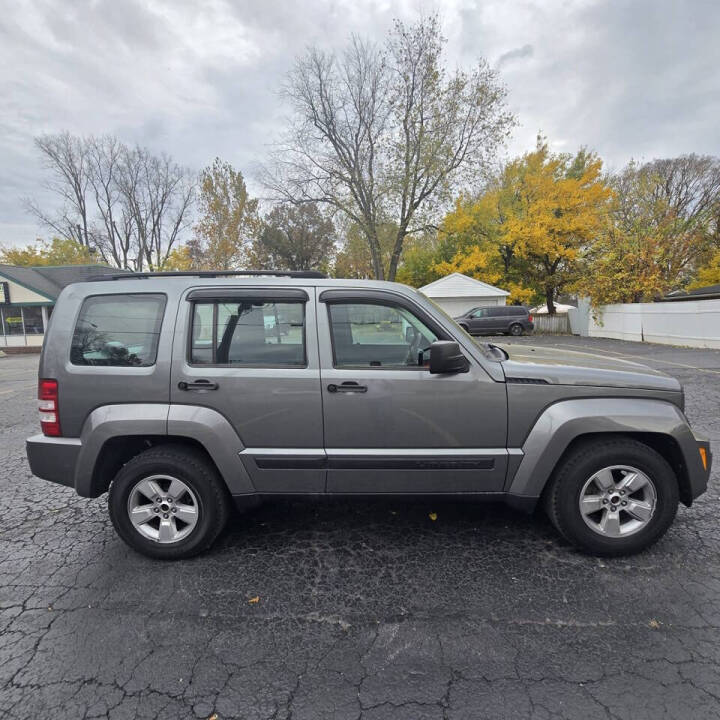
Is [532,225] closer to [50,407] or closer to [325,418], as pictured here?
[325,418]

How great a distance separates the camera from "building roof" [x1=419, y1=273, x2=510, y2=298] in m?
24.5

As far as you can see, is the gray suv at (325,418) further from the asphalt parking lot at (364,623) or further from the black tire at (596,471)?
the asphalt parking lot at (364,623)

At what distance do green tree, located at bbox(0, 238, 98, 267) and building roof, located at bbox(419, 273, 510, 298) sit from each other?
33.6 meters

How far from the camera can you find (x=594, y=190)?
21.8 metres

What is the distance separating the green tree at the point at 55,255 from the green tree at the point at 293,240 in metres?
16.3

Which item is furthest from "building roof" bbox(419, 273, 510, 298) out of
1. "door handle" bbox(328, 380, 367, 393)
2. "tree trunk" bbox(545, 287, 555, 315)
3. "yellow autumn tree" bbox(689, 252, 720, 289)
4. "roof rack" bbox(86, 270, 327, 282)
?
"door handle" bbox(328, 380, 367, 393)

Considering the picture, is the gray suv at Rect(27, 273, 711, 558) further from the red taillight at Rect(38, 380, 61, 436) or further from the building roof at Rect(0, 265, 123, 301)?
the building roof at Rect(0, 265, 123, 301)

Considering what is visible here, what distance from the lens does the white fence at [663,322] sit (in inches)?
553

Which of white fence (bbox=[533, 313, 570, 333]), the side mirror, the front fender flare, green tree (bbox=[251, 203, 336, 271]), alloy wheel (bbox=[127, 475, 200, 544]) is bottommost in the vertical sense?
alloy wheel (bbox=[127, 475, 200, 544])

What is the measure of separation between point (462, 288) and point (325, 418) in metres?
23.5

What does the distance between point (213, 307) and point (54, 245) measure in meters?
49.6

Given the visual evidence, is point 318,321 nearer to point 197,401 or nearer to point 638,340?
point 197,401

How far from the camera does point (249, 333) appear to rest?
272 centimetres

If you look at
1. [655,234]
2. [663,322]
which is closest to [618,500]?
[663,322]
